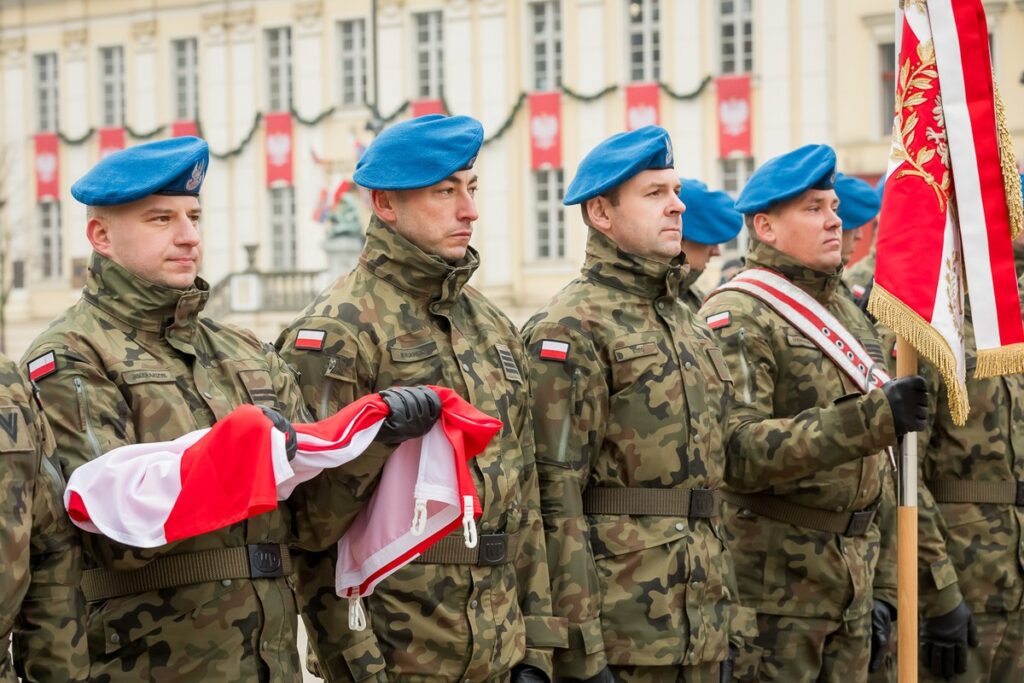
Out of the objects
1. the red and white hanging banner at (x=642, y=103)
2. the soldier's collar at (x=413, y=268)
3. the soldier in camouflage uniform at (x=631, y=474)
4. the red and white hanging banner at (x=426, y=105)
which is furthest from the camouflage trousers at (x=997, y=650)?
the red and white hanging banner at (x=426, y=105)

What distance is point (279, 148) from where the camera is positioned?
3947cm

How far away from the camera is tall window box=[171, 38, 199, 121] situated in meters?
41.3

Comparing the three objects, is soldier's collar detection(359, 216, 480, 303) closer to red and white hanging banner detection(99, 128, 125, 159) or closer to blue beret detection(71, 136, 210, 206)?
blue beret detection(71, 136, 210, 206)

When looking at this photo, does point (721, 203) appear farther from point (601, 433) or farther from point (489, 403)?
point (489, 403)

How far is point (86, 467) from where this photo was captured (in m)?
3.90

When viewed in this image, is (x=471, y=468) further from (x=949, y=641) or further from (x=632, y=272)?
(x=949, y=641)

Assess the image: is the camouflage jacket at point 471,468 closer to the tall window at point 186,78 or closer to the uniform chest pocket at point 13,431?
the uniform chest pocket at point 13,431

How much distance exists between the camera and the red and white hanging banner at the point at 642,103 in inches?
1372

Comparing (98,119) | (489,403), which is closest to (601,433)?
(489,403)

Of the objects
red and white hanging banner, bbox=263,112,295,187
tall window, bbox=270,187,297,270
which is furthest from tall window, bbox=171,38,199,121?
tall window, bbox=270,187,297,270

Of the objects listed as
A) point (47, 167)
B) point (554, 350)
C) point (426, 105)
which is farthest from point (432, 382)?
point (47, 167)

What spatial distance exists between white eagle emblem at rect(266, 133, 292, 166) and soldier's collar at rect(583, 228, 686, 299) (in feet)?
113

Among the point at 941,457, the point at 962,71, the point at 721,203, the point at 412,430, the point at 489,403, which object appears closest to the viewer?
the point at 412,430

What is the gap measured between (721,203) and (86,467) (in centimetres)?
495
